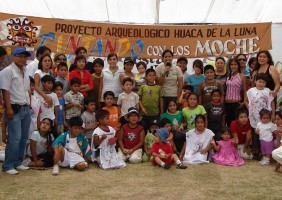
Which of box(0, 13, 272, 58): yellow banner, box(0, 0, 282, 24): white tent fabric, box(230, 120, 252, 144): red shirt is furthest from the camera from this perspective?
box(0, 0, 282, 24): white tent fabric

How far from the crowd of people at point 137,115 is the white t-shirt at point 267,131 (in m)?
0.01

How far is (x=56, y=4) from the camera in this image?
7883mm

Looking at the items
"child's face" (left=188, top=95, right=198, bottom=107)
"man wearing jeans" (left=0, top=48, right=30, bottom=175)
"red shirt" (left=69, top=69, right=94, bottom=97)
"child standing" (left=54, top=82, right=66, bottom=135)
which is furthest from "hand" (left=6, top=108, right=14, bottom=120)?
"child's face" (left=188, top=95, right=198, bottom=107)

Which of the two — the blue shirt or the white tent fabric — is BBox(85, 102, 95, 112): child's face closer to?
the blue shirt

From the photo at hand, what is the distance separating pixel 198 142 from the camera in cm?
539

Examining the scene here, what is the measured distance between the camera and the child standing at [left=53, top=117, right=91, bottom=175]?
4832mm

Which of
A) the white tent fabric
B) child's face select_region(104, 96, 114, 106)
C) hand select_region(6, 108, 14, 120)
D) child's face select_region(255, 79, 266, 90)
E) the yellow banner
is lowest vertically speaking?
hand select_region(6, 108, 14, 120)

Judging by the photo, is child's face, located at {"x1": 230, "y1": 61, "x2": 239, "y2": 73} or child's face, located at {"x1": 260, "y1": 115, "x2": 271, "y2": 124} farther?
child's face, located at {"x1": 230, "y1": 61, "x2": 239, "y2": 73}

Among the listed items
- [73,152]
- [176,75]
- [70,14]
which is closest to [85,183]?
[73,152]

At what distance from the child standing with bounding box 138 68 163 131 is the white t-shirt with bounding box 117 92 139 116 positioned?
0.53 feet

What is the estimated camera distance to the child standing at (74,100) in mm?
5492

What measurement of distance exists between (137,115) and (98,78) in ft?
2.99

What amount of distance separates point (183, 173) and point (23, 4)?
4.91 m

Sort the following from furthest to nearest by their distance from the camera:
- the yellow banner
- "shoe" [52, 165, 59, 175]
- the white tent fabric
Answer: the white tent fabric, the yellow banner, "shoe" [52, 165, 59, 175]
